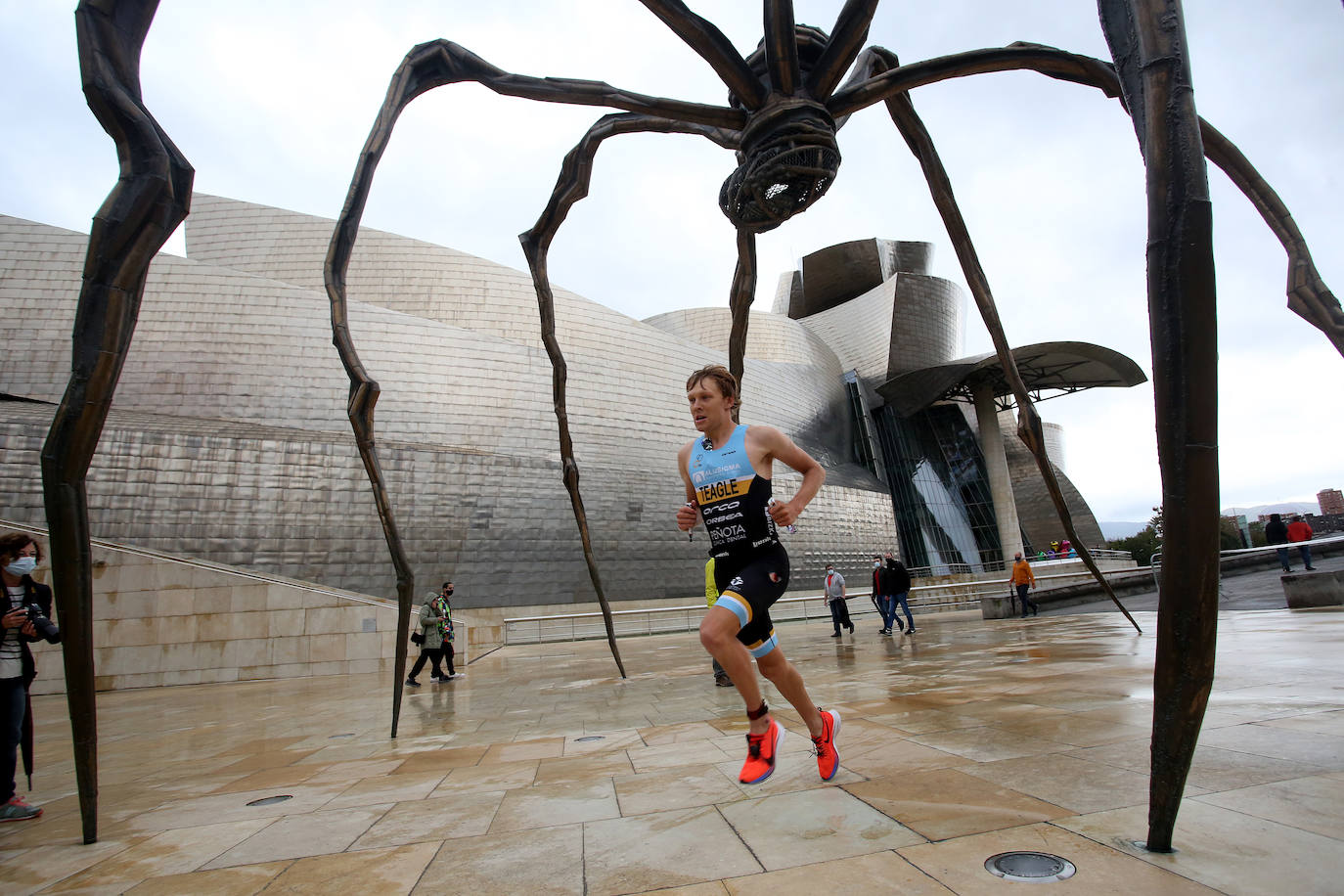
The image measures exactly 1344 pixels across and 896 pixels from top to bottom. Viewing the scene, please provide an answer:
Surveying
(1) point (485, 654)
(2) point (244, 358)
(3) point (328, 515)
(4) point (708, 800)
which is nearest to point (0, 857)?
(4) point (708, 800)

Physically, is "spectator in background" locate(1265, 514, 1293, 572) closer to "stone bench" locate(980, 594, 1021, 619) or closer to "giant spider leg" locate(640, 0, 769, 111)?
"stone bench" locate(980, 594, 1021, 619)

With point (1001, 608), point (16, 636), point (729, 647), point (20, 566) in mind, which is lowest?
point (1001, 608)

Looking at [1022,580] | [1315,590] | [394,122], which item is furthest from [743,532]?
[1022,580]

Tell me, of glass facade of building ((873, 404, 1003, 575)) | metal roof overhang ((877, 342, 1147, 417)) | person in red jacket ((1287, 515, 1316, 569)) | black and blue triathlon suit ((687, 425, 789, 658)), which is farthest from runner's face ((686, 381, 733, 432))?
glass facade of building ((873, 404, 1003, 575))

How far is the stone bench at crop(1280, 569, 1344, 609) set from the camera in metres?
9.42

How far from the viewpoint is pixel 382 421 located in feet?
66.4

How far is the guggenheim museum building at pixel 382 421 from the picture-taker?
17.3 metres

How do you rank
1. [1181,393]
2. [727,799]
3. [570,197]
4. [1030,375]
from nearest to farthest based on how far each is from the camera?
[1181,393] → [727,799] → [570,197] → [1030,375]

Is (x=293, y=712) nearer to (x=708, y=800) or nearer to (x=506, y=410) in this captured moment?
(x=708, y=800)

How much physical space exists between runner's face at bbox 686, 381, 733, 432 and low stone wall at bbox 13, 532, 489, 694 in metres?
11.1

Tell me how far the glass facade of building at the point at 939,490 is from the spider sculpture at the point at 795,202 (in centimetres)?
3648

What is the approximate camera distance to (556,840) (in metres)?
2.27

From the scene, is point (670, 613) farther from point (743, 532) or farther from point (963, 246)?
point (743, 532)

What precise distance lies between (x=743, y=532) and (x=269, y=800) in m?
2.57
